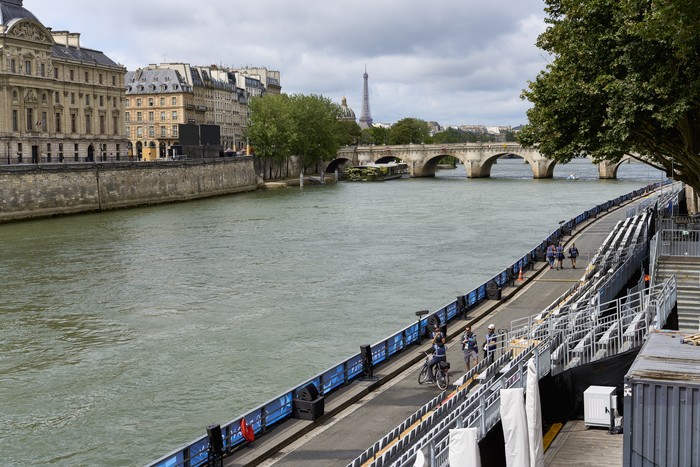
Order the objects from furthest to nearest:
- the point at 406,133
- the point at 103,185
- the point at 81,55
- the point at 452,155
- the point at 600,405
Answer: the point at 406,133 → the point at 452,155 → the point at 81,55 → the point at 103,185 → the point at 600,405

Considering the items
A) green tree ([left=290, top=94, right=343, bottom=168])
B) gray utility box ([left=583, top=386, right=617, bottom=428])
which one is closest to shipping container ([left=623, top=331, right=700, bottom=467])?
gray utility box ([left=583, top=386, right=617, bottom=428])

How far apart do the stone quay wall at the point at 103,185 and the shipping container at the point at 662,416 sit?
59913 millimetres

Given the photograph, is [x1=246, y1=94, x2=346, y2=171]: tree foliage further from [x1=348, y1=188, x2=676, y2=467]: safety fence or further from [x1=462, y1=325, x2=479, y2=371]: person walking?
[x1=462, y1=325, x2=479, y2=371]: person walking

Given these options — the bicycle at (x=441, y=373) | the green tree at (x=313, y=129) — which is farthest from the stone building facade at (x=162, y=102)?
the bicycle at (x=441, y=373)

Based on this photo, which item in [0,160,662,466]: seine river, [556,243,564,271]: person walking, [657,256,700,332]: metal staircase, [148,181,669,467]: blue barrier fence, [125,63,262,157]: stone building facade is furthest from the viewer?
[125,63,262,157]: stone building facade

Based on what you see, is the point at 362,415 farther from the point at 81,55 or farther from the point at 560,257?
the point at 81,55

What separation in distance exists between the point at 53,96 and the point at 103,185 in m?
16.7

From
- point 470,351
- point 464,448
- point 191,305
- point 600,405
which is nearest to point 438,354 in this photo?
point 470,351

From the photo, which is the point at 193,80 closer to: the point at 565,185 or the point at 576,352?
the point at 565,185

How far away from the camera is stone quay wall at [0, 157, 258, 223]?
67.2 m

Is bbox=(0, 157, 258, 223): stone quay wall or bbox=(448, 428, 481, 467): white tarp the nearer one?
bbox=(448, 428, 481, 467): white tarp

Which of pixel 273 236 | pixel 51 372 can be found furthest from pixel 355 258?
pixel 51 372

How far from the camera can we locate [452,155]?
140 m

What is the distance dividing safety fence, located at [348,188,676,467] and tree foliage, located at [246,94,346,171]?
90.6 meters
